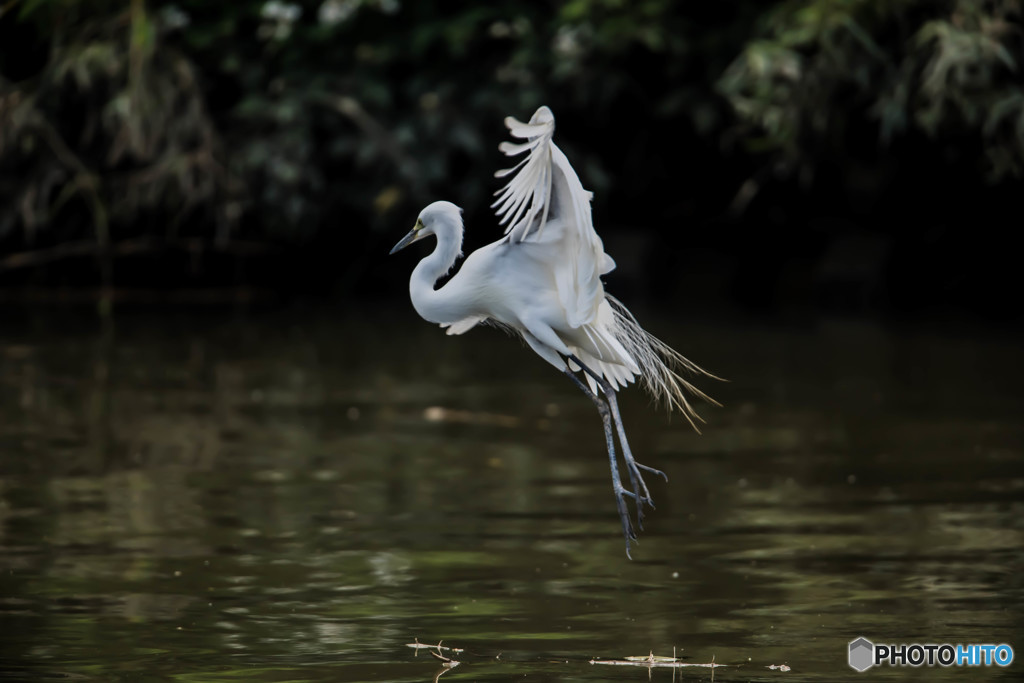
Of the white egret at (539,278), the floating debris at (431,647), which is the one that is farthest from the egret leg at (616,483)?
the floating debris at (431,647)

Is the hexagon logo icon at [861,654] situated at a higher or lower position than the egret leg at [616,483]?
lower

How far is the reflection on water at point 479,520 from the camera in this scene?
4.48 metres

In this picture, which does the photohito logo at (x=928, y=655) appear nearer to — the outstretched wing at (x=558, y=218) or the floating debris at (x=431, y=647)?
the floating debris at (x=431, y=647)

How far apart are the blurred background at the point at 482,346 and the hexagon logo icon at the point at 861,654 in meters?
0.05

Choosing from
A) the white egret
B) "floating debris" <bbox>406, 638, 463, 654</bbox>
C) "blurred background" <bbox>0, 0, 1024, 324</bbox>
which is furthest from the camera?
"blurred background" <bbox>0, 0, 1024, 324</bbox>

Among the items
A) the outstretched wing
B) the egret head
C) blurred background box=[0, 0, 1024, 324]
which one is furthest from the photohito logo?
blurred background box=[0, 0, 1024, 324]

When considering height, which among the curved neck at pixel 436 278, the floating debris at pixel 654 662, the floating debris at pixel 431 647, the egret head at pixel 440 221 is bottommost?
the floating debris at pixel 654 662

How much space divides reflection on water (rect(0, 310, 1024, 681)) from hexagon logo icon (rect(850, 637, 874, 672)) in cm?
6

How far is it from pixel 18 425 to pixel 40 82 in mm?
7173

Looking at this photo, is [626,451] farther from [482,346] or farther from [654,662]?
[482,346]

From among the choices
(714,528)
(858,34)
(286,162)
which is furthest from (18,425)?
(858,34)

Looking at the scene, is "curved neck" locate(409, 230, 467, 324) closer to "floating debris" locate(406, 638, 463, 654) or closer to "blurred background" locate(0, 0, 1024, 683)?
"blurred background" locate(0, 0, 1024, 683)

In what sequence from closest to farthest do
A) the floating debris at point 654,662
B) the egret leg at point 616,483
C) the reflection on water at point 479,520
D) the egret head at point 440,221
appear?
the floating debris at point 654,662 < the reflection on water at point 479,520 < the egret leg at point 616,483 < the egret head at point 440,221

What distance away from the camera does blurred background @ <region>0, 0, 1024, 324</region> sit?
1346 centimetres
